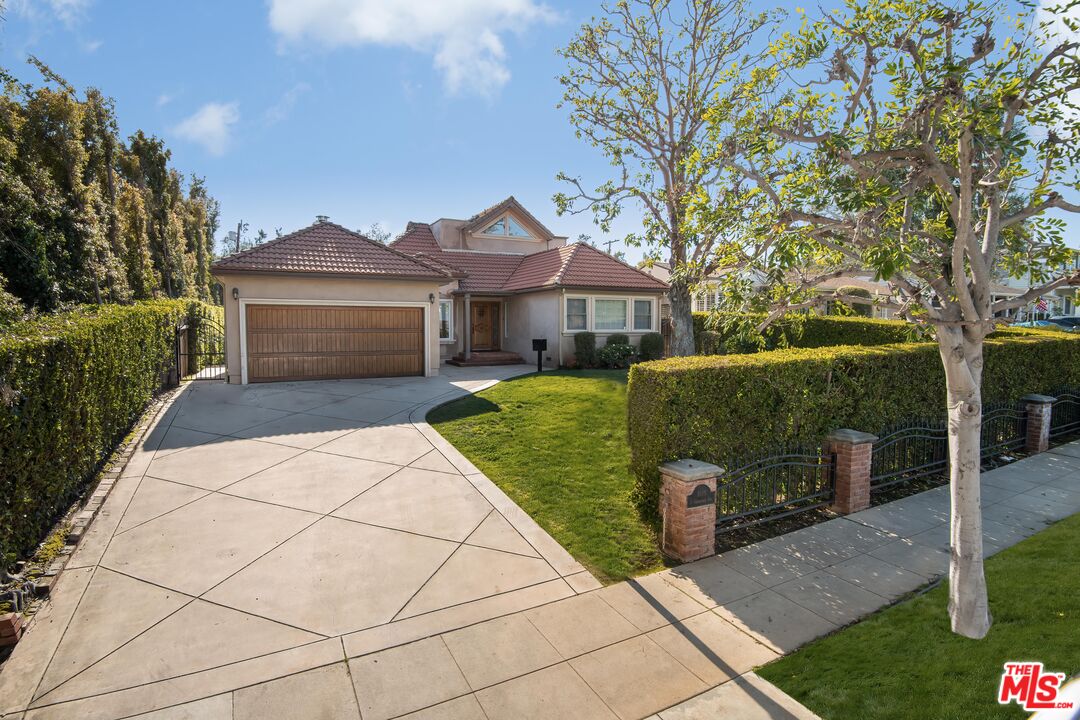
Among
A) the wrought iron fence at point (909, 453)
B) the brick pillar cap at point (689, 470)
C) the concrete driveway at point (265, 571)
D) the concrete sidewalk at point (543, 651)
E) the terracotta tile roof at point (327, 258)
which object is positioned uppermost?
the terracotta tile roof at point (327, 258)

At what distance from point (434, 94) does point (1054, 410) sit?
14544mm

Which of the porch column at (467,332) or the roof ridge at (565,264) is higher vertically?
the roof ridge at (565,264)

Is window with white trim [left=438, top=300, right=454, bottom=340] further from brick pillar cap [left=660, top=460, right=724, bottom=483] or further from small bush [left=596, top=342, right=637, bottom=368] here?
brick pillar cap [left=660, top=460, right=724, bottom=483]

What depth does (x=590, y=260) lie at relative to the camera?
2053cm

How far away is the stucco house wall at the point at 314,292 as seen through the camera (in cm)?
1423

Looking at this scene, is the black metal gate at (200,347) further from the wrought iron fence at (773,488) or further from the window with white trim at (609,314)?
the wrought iron fence at (773,488)

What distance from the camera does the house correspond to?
14.5 m

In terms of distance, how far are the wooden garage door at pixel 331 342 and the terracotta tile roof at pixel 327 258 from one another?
3.59 feet

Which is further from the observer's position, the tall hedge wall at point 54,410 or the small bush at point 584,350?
the small bush at point 584,350

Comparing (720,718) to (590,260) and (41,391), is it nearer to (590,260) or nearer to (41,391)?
(41,391)

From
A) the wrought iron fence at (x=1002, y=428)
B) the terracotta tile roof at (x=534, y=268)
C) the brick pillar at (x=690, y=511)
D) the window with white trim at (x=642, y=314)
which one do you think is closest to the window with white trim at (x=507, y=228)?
the terracotta tile roof at (x=534, y=268)

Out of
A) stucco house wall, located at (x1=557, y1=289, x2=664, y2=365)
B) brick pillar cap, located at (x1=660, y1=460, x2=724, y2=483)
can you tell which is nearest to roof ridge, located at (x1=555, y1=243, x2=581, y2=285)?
stucco house wall, located at (x1=557, y1=289, x2=664, y2=365)

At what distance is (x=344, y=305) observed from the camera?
50.2 ft

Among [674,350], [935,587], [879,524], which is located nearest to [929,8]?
[935,587]
